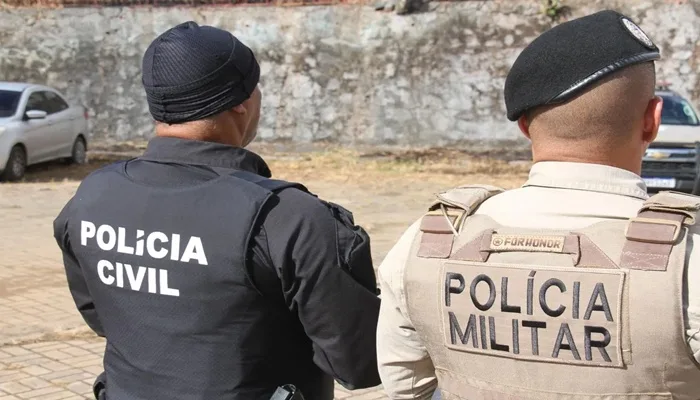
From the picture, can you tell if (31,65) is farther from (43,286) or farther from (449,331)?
(449,331)

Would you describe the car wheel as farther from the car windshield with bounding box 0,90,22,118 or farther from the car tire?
the car tire

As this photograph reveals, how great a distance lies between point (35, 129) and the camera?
1513 cm

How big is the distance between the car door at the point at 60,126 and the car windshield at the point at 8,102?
752mm

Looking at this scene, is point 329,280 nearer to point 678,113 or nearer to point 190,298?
point 190,298

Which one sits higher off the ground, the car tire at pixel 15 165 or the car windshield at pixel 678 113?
the car windshield at pixel 678 113

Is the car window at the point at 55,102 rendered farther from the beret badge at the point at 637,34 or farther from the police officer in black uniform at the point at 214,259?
the beret badge at the point at 637,34

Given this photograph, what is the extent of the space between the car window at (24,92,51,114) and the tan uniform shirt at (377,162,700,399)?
14.3 metres

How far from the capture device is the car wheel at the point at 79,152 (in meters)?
16.8

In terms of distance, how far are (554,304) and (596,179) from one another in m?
0.28

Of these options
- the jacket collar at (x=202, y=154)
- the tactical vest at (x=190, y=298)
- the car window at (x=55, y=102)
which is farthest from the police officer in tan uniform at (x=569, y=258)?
the car window at (x=55, y=102)

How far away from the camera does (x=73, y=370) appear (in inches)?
227

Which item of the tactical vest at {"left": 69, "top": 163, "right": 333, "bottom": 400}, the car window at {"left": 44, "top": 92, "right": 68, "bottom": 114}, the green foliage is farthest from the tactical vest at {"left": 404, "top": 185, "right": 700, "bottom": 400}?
the green foliage

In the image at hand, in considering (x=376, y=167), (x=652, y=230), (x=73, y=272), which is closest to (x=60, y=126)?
(x=376, y=167)

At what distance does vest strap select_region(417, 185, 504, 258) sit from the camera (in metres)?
1.89
